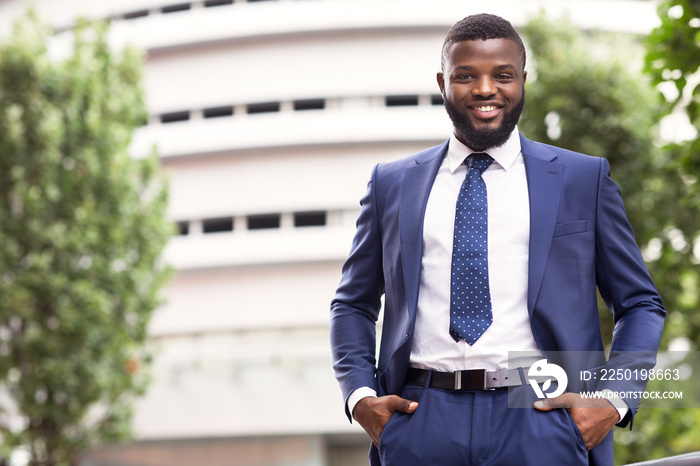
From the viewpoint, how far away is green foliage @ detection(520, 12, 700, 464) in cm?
1363

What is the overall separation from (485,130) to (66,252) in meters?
16.7

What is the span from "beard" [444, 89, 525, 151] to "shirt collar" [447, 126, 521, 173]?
35mm

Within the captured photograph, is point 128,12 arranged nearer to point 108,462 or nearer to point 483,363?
point 108,462

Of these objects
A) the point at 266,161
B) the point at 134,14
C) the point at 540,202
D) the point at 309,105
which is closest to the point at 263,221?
the point at 266,161

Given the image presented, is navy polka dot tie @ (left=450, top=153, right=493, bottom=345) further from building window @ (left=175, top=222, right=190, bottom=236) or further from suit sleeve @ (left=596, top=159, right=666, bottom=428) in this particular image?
building window @ (left=175, top=222, right=190, bottom=236)

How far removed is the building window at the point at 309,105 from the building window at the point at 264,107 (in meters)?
0.78

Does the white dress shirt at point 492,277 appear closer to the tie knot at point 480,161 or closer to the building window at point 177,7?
the tie knot at point 480,161

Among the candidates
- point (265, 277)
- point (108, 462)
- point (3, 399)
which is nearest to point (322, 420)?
point (265, 277)

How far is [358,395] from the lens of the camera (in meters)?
2.53

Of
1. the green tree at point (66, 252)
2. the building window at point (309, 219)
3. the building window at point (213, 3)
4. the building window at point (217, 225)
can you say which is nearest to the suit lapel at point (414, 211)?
the green tree at point (66, 252)

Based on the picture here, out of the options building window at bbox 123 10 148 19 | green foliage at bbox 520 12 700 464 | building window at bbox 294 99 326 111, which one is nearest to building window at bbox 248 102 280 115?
building window at bbox 294 99 326 111

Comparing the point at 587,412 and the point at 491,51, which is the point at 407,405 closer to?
the point at 587,412

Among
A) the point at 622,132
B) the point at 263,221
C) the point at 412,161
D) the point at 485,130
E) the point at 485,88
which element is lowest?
the point at 263,221

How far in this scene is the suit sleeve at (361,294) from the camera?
107 inches
